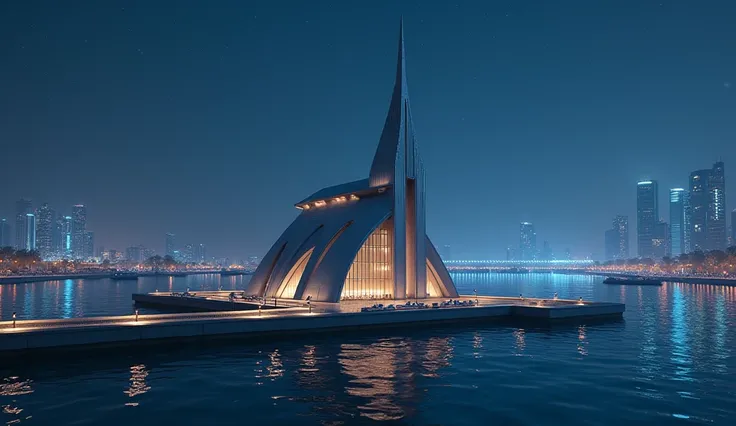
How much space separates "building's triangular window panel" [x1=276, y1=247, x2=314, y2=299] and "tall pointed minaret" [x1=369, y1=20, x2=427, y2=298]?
8.77 m

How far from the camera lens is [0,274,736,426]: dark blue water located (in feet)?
59.9

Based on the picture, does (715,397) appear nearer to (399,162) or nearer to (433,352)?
(433,352)

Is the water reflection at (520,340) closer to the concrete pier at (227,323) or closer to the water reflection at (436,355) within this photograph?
the water reflection at (436,355)

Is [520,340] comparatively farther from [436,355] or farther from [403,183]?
[403,183]

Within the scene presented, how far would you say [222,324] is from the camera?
34.2 meters

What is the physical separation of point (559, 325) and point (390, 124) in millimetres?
23904

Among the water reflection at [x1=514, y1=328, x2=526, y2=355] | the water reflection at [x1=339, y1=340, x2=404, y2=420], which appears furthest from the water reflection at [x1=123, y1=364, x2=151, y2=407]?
the water reflection at [x1=514, y1=328, x2=526, y2=355]

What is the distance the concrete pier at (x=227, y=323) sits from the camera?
94.9ft

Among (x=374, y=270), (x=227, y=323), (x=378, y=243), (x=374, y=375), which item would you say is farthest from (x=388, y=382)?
(x=378, y=243)

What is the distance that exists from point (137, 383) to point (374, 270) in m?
32.2

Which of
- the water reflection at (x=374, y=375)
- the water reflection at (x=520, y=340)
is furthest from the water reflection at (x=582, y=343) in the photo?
the water reflection at (x=374, y=375)

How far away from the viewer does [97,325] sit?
31.2 m

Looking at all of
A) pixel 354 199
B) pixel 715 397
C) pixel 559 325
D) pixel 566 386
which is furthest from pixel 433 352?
pixel 354 199

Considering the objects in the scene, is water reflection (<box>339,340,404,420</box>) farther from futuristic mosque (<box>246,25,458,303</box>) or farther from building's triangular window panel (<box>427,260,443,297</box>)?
building's triangular window panel (<box>427,260,443,297</box>)
